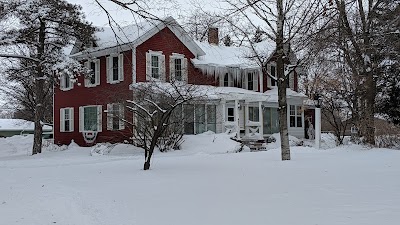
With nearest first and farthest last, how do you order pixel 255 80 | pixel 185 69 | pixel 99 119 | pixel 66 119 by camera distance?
pixel 185 69 < pixel 99 119 < pixel 255 80 < pixel 66 119

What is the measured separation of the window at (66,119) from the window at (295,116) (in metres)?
14.0

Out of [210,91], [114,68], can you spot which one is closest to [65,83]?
[114,68]

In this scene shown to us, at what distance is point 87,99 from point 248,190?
20.9 metres

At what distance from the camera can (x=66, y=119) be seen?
99.2ft

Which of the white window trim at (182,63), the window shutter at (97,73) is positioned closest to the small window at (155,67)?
the white window trim at (182,63)

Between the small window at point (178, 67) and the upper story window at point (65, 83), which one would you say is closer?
the small window at point (178, 67)

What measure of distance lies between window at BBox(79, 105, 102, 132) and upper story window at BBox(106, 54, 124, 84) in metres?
2.07

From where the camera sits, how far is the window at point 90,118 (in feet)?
89.5

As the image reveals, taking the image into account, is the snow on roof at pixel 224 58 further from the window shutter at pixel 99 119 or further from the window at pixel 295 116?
the window shutter at pixel 99 119

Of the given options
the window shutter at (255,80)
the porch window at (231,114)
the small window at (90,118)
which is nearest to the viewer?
the small window at (90,118)

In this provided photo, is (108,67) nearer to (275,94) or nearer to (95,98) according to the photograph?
(95,98)

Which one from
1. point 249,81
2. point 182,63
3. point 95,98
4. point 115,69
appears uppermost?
point 182,63

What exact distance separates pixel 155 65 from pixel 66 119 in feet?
26.6

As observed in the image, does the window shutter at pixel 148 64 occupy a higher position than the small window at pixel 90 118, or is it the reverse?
the window shutter at pixel 148 64
